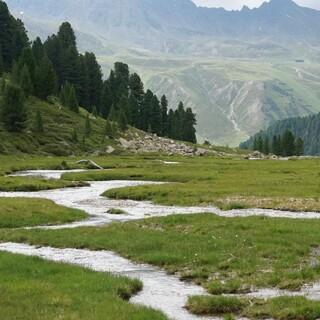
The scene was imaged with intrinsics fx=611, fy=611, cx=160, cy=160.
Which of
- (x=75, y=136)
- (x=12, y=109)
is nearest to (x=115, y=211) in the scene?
(x=12, y=109)

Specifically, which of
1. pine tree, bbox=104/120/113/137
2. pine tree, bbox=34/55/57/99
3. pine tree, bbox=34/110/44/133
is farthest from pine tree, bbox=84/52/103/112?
pine tree, bbox=34/110/44/133

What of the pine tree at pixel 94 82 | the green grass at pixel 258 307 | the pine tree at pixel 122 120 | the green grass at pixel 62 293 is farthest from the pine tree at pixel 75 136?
the green grass at pixel 258 307

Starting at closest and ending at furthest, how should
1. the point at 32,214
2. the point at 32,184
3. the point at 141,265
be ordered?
1. the point at 141,265
2. the point at 32,214
3. the point at 32,184

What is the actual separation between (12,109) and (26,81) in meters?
23.9

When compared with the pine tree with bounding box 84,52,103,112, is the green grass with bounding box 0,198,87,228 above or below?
below

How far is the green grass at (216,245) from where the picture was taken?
2539 centimetres

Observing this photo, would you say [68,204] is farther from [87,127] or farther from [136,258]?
[87,127]

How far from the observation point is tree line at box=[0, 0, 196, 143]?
150 m

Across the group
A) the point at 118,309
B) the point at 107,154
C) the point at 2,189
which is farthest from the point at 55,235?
the point at 107,154

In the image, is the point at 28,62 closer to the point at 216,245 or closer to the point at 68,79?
the point at 68,79

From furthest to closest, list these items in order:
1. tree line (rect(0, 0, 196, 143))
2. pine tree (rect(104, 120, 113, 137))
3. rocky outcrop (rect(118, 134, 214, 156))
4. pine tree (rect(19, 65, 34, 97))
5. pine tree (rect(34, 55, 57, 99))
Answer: tree line (rect(0, 0, 196, 143)), pine tree (rect(34, 55, 57, 99)), rocky outcrop (rect(118, 134, 214, 156)), pine tree (rect(104, 120, 113, 137)), pine tree (rect(19, 65, 34, 97))

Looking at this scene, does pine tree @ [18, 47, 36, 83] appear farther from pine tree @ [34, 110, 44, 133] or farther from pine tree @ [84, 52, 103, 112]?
pine tree @ [84, 52, 103, 112]

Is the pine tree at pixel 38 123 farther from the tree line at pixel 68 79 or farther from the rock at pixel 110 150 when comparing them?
the tree line at pixel 68 79

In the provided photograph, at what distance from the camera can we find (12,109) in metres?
121
